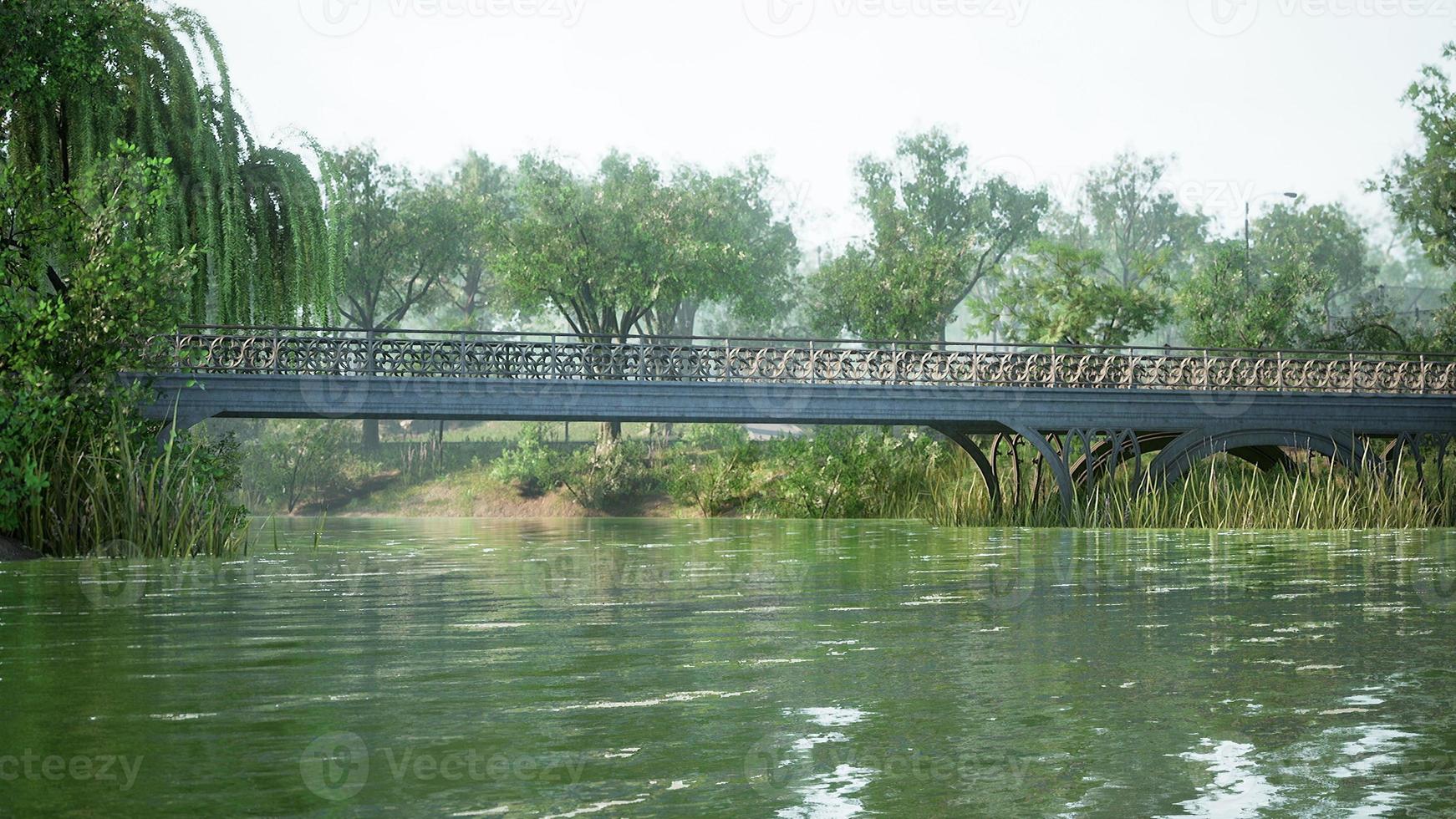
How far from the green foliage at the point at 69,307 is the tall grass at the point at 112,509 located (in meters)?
0.19

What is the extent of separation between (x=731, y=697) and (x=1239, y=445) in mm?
27232

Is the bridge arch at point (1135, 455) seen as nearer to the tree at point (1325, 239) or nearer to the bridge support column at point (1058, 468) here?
the bridge support column at point (1058, 468)

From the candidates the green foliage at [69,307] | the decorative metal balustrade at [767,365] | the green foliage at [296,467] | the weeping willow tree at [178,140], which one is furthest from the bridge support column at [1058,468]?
the green foliage at [296,467]

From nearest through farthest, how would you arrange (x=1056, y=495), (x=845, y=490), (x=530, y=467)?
(x=1056, y=495), (x=845, y=490), (x=530, y=467)

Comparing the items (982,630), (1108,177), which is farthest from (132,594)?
(1108,177)

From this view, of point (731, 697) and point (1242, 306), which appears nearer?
point (731, 697)

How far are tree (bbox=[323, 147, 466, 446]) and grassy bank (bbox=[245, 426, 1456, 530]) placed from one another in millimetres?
6758

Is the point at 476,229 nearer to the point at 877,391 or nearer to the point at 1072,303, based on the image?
the point at 1072,303

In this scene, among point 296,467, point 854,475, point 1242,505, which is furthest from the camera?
point 296,467

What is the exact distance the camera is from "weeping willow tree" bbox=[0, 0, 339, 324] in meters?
21.0

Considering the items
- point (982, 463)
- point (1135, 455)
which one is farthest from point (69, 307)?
point (982, 463)

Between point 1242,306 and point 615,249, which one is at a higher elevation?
point 615,249

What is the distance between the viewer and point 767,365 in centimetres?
3038

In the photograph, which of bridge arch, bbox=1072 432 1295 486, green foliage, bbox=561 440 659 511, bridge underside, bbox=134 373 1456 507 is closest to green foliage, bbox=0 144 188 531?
bridge underside, bbox=134 373 1456 507
